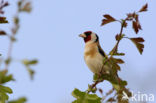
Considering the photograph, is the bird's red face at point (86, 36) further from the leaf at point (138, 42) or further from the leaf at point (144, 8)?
the leaf at point (144, 8)

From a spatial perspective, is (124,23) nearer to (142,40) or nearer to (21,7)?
(142,40)

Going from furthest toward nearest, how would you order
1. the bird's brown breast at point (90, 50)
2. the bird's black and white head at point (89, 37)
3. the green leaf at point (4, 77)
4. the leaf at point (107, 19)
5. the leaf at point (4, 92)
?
the bird's black and white head at point (89, 37) → the bird's brown breast at point (90, 50) → the leaf at point (107, 19) → the leaf at point (4, 92) → the green leaf at point (4, 77)

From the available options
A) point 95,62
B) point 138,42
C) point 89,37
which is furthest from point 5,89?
point 89,37

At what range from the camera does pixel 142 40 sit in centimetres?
282

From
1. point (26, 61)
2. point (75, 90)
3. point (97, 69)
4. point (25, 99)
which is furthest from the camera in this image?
point (97, 69)

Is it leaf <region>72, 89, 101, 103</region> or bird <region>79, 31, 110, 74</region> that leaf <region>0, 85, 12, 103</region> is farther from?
bird <region>79, 31, 110, 74</region>

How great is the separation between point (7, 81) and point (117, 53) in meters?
0.88

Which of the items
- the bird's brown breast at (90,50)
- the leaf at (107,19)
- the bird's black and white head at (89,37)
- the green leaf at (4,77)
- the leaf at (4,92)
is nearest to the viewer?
the green leaf at (4,77)

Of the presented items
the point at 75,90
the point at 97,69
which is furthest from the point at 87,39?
the point at 75,90

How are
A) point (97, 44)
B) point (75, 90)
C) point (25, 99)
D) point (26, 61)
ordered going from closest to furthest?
point (25, 99) < point (26, 61) < point (75, 90) < point (97, 44)

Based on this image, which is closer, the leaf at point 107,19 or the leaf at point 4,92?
the leaf at point 4,92

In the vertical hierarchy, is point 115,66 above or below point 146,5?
below

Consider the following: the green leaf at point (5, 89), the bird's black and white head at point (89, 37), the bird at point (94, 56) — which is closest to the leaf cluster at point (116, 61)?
the green leaf at point (5, 89)

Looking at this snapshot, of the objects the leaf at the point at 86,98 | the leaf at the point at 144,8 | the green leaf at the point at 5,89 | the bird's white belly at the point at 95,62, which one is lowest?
the leaf at the point at 86,98
